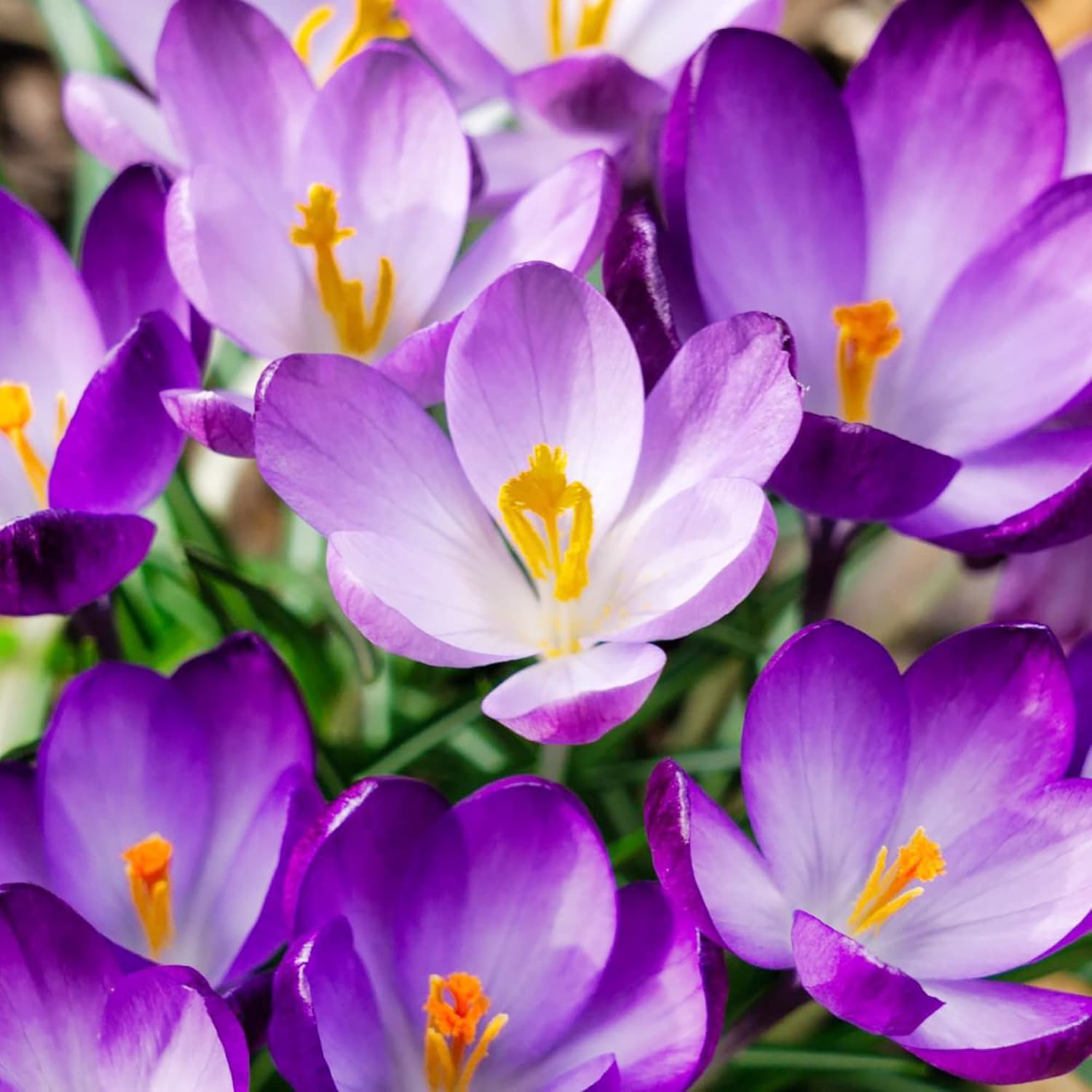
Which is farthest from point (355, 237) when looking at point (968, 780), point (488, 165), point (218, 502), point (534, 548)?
point (218, 502)

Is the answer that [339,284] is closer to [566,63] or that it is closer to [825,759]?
[566,63]

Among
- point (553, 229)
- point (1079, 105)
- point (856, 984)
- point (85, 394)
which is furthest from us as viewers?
point (1079, 105)

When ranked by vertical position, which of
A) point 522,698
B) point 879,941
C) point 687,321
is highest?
point 687,321

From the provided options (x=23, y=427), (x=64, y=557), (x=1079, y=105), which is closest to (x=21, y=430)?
(x=23, y=427)

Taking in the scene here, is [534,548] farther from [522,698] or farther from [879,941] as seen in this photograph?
[879,941]

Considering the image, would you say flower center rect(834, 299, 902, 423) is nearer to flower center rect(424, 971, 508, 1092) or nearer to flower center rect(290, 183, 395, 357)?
flower center rect(290, 183, 395, 357)

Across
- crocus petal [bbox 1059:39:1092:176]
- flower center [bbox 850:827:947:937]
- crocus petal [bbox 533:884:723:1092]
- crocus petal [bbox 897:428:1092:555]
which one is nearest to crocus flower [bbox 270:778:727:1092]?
crocus petal [bbox 533:884:723:1092]
